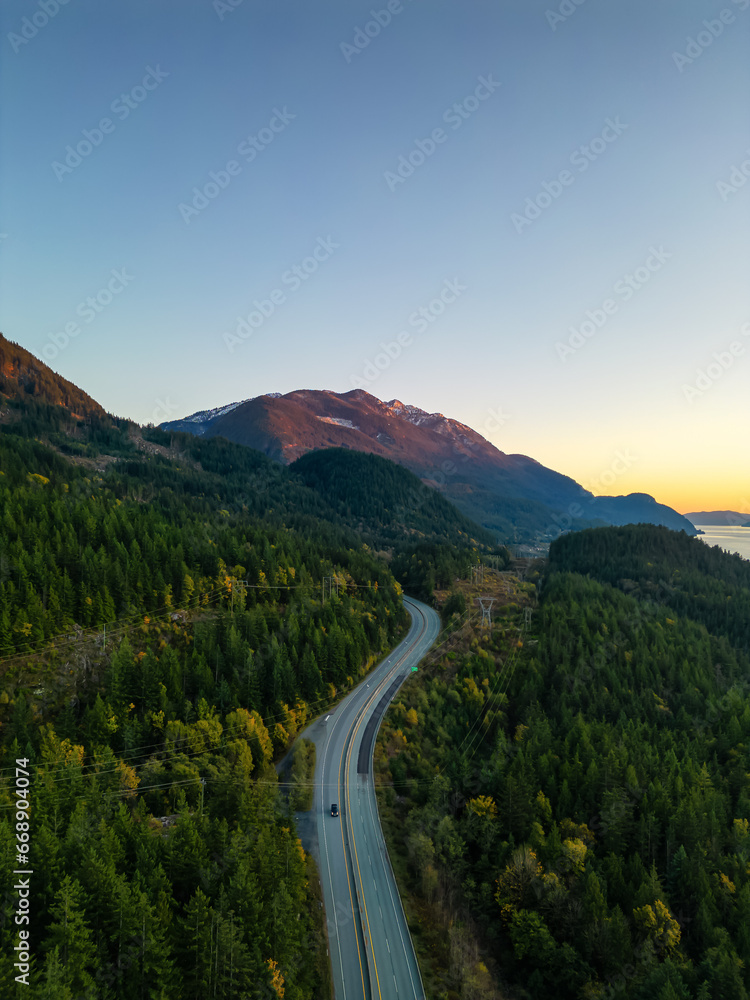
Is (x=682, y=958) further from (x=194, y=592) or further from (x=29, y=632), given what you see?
(x=29, y=632)

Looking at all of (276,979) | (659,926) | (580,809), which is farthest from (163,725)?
(659,926)

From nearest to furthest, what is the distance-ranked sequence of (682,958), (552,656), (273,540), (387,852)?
(682,958) < (387,852) < (552,656) < (273,540)

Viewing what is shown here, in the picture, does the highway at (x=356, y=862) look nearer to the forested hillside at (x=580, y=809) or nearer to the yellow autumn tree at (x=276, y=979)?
the forested hillside at (x=580, y=809)

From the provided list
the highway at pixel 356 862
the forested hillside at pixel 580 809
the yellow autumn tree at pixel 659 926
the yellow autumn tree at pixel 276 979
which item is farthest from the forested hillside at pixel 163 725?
the yellow autumn tree at pixel 659 926

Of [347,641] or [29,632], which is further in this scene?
[347,641]

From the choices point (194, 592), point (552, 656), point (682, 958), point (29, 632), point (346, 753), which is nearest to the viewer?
point (682, 958)

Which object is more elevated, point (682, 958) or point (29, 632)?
point (29, 632)

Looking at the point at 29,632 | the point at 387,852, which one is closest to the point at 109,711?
the point at 29,632
